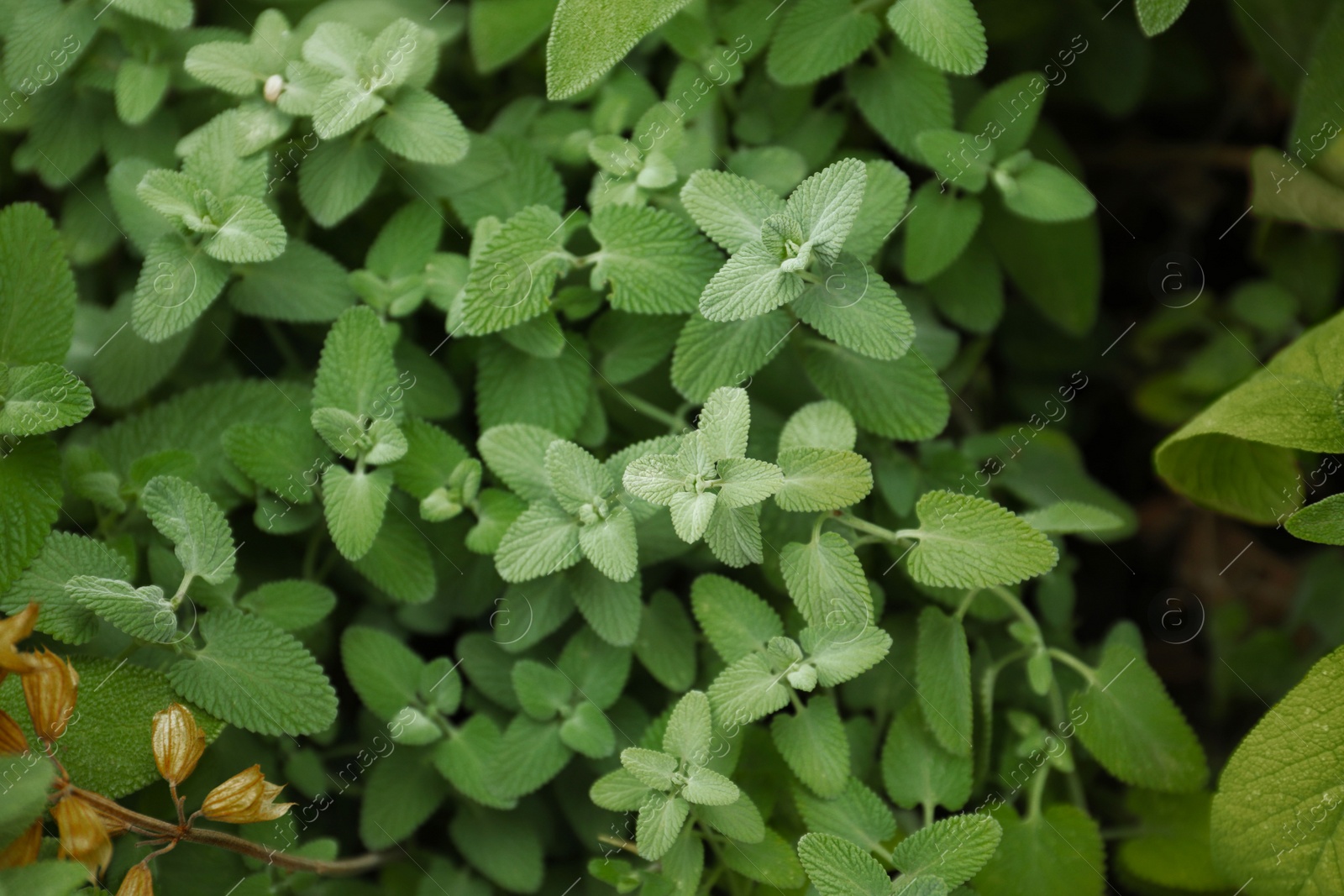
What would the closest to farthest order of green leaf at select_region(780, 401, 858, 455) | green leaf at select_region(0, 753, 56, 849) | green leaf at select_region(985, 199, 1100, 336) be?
green leaf at select_region(0, 753, 56, 849), green leaf at select_region(780, 401, 858, 455), green leaf at select_region(985, 199, 1100, 336)

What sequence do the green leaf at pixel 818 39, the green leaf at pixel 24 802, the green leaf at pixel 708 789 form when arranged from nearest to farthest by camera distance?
the green leaf at pixel 24 802, the green leaf at pixel 708 789, the green leaf at pixel 818 39

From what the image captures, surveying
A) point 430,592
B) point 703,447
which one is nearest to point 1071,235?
point 703,447

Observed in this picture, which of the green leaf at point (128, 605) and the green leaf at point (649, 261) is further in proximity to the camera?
the green leaf at point (649, 261)

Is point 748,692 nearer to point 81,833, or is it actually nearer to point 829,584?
point 829,584

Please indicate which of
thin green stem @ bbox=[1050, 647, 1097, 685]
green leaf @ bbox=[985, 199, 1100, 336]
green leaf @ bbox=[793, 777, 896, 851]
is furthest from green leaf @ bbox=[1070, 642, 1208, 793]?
green leaf @ bbox=[985, 199, 1100, 336]

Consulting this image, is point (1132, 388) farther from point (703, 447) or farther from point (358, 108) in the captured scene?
point (358, 108)

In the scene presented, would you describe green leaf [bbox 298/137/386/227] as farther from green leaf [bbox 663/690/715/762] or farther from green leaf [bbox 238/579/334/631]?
green leaf [bbox 663/690/715/762]

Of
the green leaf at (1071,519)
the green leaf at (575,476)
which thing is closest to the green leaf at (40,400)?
the green leaf at (575,476)

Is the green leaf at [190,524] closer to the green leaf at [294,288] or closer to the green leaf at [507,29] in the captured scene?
the green leaf at [294,288]
